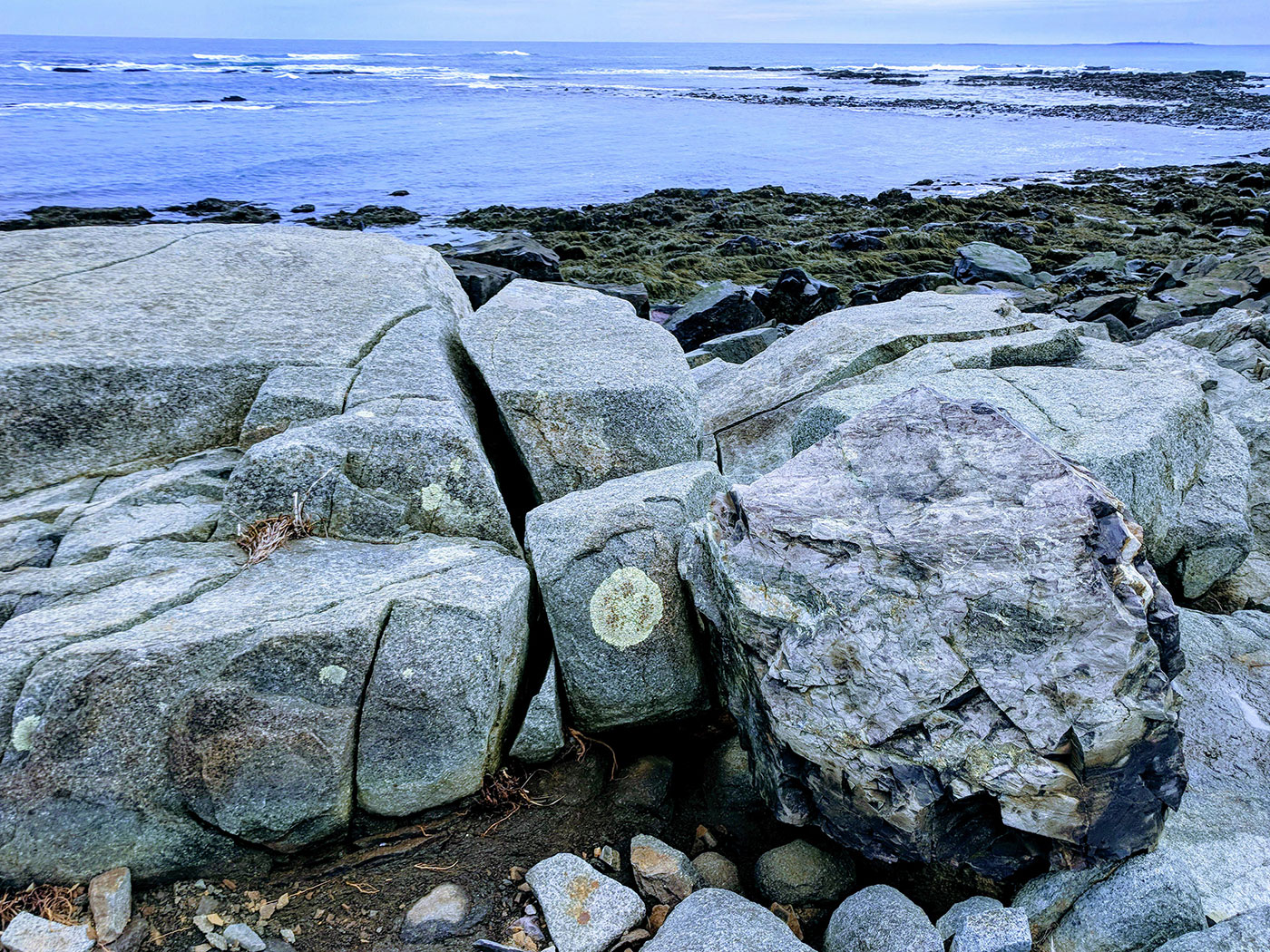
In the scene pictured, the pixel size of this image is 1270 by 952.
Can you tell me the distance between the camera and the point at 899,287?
14.3 metres

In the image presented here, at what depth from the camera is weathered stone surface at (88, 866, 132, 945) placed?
9.49ft

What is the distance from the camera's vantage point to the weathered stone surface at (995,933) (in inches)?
109

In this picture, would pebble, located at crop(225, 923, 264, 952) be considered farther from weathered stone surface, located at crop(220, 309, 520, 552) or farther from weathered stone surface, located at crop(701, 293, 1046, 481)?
weathered stone surface, located at crop(701, 293, 1046, 481)

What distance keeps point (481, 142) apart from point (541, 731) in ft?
127

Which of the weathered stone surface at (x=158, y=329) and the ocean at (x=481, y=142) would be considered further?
the ocean at (x=481, y=142)

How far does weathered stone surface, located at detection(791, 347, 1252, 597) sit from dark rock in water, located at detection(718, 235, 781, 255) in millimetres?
13713

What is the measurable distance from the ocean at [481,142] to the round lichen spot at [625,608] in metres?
19.0

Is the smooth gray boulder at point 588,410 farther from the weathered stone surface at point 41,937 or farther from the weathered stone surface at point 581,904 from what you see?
the weathered stone surface at point 41,937

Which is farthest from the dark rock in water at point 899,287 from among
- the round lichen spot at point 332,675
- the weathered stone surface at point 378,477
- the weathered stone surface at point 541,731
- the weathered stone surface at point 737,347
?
the round lichen spot at point 332,675

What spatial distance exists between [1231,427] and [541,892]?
5327mm

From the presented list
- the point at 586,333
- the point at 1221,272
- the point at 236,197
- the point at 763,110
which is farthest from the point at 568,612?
the point at 763,110

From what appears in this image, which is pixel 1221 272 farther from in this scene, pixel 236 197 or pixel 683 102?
pixel 683 102

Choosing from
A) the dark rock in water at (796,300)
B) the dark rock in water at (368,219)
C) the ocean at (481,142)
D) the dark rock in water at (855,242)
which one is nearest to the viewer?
the dark rock in water at (796,300)

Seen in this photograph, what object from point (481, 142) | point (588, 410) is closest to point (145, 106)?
point (481, 142)
